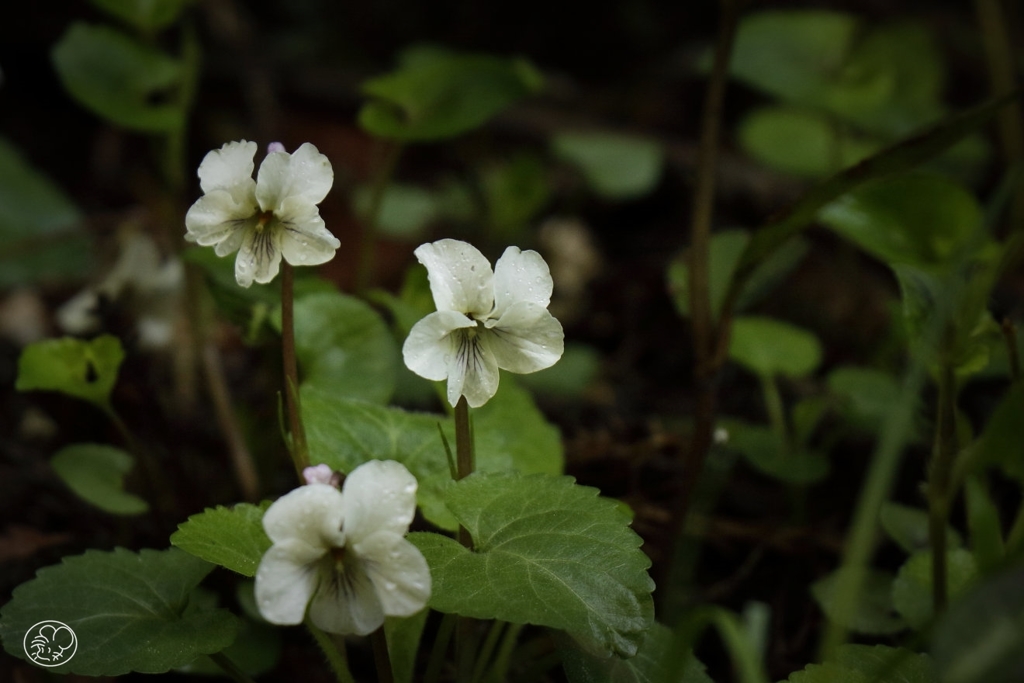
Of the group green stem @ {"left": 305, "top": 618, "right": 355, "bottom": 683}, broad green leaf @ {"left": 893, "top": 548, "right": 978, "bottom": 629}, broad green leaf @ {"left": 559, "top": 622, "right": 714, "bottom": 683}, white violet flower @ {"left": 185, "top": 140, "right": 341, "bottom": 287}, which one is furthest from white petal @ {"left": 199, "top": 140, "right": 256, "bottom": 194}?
broad green leaf @ {"left": 893, "top": 548, "right": 978, "bottom": 629}

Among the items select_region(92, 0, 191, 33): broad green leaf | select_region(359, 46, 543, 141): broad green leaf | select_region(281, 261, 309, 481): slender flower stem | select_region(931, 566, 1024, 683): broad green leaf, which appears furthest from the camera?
select_region(92, 0, 191, 33): broad green leaf

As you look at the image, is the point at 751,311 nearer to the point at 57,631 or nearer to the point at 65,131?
the point at 57,631

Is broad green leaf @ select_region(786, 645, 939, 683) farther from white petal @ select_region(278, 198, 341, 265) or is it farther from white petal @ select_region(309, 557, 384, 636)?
white petal @ select_region(278, 198, 341, 265)

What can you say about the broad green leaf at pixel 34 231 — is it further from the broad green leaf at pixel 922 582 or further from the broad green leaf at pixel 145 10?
the broad green leaf at pixel 922 582

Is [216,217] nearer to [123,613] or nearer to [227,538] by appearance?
[227,538]

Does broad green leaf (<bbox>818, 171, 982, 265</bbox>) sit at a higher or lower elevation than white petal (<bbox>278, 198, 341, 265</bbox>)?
higher

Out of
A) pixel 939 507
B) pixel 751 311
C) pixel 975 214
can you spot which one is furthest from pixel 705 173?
pixel 751 311

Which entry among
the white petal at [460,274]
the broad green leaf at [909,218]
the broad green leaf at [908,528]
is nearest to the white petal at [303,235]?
the white petal at [460,274]
